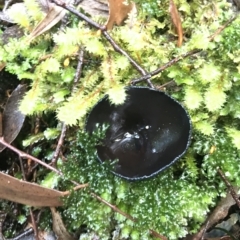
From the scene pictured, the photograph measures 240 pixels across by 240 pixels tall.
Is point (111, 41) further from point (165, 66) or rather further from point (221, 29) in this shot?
point (221, 29)

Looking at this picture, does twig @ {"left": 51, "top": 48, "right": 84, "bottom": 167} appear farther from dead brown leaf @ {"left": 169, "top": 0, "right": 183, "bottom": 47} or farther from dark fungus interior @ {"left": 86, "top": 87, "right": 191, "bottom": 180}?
dead brown leaf @ {"left": 169, "top": 0, "right": 183, "bottom": 47}

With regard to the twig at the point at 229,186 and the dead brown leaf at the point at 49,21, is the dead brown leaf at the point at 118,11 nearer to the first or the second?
the dead brown leaf at the point at 49,21

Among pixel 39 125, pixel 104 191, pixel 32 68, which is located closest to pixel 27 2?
pixel 32 68

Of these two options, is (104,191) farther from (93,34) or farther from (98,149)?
(93,34)

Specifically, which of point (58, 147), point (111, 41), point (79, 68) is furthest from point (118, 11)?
point (58, 147)

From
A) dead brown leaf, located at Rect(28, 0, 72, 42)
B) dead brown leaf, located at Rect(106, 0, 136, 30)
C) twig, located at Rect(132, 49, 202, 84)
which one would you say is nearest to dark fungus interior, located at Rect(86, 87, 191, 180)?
twig, located at Rect(132, 49, 202, 84)

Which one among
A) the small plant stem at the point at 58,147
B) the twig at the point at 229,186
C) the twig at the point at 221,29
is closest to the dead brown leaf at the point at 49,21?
Result: the small plant stem at the point at 58,147
